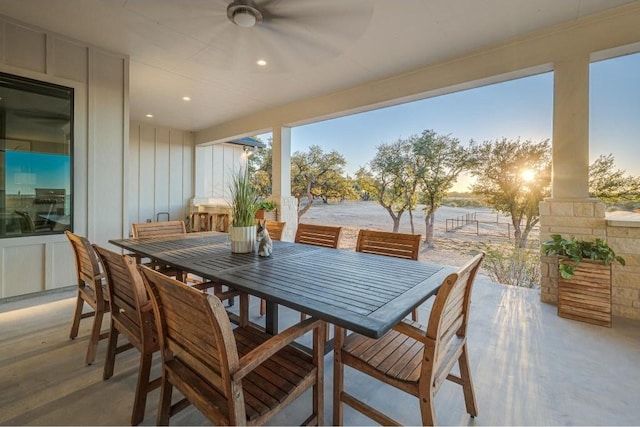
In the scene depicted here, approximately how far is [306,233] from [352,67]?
2467mm

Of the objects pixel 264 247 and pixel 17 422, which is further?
pixel 264 247

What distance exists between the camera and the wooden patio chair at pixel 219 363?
90 cm

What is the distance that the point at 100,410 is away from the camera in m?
1.48

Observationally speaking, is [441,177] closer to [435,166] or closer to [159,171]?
[435,166]

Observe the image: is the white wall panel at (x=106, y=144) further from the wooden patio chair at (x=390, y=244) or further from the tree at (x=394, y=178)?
the tree at (x=394, y=178)

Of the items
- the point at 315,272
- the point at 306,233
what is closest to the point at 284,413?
the point at 315,272

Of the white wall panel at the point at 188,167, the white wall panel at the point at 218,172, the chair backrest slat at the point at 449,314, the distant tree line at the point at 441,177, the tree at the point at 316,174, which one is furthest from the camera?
the white wall panel at the point at 218,172

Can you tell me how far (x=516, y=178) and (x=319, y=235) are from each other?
13.7 feet

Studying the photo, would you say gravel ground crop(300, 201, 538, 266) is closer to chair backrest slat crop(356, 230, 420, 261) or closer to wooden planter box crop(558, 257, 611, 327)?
chair backrest slat crop(356, 230, 420, 261)

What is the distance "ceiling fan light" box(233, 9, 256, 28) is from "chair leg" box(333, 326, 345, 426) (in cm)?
238

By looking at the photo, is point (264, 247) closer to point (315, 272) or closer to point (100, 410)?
point (315, 272)

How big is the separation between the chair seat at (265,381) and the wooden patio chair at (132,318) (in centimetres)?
28

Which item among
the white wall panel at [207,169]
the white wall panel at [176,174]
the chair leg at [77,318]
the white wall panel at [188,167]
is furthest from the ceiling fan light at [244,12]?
the white wall panel at [207,169]

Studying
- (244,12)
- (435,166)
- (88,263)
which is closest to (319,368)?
(88,263)
